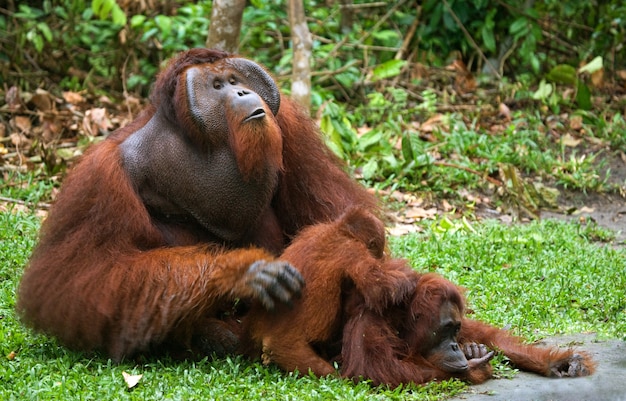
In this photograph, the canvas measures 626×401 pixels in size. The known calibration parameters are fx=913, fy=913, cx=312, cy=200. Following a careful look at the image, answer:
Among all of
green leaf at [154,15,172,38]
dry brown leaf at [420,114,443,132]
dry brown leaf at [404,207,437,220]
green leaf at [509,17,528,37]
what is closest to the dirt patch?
dry brown leaf at [404,207,437,220]

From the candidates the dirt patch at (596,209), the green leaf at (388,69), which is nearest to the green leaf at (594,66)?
the green leaf at (388,69)

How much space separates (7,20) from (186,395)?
255 inches

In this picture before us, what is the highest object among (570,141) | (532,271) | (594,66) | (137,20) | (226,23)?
(226,23)

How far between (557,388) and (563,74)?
240 inches

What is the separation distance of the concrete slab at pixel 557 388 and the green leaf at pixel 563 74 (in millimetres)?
5663

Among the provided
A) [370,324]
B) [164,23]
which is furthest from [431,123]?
[370,324]

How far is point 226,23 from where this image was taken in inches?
247

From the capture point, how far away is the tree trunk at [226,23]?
627cm

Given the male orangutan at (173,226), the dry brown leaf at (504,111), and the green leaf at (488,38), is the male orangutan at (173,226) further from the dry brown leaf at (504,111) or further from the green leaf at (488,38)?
the green leaf at (488,38)

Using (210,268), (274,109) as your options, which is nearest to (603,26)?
(274,109)

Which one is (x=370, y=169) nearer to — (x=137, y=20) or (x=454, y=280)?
(x=454, y=280)

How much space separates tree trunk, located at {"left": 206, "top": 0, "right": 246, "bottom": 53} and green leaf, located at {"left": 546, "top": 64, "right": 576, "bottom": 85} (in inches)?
144

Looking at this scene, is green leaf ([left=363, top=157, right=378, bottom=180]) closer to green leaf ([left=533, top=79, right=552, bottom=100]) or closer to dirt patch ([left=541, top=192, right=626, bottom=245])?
dirt patch ([left=541, top=192, right=626, bottom=245])

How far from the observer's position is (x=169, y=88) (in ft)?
11.7
